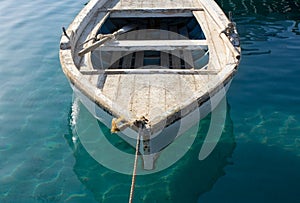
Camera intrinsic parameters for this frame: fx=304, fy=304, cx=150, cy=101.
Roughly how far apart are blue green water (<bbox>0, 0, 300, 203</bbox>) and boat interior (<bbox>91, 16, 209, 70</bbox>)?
5.18ft

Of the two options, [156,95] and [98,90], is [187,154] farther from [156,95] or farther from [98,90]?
[98,90]

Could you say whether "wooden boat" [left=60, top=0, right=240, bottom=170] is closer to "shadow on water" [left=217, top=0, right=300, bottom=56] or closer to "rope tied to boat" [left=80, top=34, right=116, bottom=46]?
"rope tied to boat" [left=80, top=34, right=116, bottom=46]

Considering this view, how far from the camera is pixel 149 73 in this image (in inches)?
253

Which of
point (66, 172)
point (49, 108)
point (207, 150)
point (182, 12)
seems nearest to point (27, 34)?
point (49, 108)

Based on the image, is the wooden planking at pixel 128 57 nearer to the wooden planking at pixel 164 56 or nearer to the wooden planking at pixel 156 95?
the wooden planking at pixel 164 56

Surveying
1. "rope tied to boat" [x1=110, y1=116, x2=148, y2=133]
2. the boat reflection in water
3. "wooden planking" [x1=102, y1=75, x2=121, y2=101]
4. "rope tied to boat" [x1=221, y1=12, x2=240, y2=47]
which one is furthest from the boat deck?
"rope tied to boat" [x1=110, y1=116, x2=148, y2=133]

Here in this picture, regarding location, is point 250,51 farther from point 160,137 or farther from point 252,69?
point 160,137

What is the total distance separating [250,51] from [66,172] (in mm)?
8021

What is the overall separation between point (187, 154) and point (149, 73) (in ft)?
6.84

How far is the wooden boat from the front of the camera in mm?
5203

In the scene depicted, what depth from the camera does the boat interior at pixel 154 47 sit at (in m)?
7.65

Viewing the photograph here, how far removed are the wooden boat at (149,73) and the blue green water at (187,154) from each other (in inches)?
51.9

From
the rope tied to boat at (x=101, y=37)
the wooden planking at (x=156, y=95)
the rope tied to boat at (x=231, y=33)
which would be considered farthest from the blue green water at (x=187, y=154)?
the rope tied to boat at (x=231, y=33)

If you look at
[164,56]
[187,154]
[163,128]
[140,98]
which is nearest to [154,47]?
[164,56]
